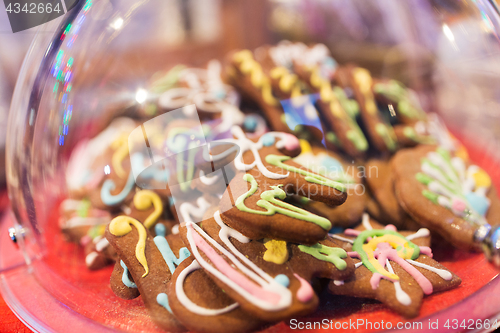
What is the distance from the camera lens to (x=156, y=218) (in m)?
0.79

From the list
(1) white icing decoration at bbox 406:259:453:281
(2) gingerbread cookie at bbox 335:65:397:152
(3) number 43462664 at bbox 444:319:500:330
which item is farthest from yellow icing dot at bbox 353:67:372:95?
(3) number 43462664 at bbox 444:319:500:330

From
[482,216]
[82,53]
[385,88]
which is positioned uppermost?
[82,53]

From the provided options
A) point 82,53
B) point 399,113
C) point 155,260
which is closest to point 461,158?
point 399,113

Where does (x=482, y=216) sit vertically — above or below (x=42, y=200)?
below

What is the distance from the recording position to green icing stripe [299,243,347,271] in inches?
22.5

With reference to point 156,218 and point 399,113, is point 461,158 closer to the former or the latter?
point 399,113

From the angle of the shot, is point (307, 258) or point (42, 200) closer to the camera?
point (307, 258)

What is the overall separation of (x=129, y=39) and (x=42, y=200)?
767mm

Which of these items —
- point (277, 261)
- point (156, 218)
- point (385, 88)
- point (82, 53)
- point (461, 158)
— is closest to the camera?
point (277, 261)

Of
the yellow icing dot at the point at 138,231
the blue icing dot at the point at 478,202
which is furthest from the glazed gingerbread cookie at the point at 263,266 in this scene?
the blue icing dot at the point at 478,202

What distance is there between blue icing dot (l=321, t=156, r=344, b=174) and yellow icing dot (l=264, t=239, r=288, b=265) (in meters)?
0.29

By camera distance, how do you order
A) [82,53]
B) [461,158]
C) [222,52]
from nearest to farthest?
1. [82,53]
2. [461,158]
3. [222,52]

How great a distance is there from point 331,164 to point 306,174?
245 millimetres

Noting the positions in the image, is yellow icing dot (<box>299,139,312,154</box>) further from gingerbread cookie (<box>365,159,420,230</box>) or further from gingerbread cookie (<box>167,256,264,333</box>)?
gingerbread cookie (<box>167,256,264,333</box>)
